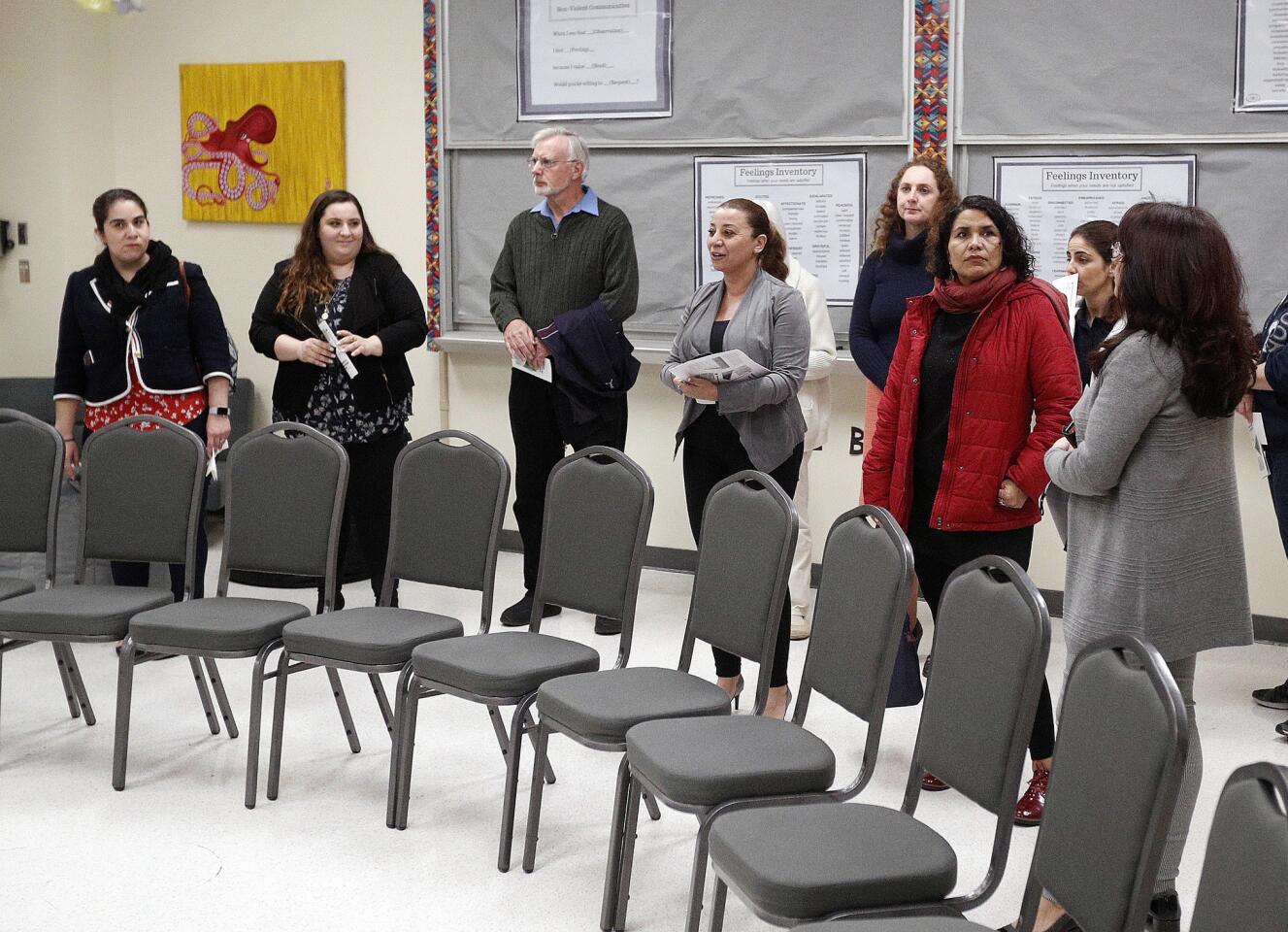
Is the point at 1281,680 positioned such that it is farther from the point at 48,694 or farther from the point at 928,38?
the point at 48,694

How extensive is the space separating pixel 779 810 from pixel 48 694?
9.05 feet

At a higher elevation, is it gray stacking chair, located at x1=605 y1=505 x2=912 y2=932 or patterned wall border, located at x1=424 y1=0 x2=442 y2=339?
patterned wall border, located at x1=424 y1=0 x2=442 y2=339

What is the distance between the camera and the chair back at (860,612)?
253cm

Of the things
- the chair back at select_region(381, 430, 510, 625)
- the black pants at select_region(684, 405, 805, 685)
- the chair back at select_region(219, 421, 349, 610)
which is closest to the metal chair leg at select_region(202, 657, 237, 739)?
the chair back at select_region(219, 421, 349, 610)

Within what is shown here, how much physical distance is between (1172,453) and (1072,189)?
2.71 meters

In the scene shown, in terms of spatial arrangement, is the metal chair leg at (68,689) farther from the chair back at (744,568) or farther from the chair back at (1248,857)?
the chair back at (1248,857)

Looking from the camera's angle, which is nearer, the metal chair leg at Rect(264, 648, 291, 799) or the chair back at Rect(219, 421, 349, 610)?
the metal chair leg at Rect(264, 648, 291, 799)

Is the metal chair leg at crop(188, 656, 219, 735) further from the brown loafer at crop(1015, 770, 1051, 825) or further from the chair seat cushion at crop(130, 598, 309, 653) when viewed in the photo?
the brown loafer at crop(1015, 770, 1051, 825)

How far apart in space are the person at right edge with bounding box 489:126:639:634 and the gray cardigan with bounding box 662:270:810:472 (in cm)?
95

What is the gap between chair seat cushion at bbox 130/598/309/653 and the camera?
3.47m

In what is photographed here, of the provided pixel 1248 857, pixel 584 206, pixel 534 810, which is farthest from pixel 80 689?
pixel 1248 857

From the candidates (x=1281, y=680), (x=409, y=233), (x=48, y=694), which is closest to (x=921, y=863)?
(x=1281, y=680)

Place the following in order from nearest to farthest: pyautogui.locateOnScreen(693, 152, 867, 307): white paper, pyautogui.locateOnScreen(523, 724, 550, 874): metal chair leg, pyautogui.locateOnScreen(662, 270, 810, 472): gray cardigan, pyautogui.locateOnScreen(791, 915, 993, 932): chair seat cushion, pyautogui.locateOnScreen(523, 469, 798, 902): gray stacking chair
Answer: pyautogui.locateOnScreen(791, 915, 993, 932): chair seat cushion → pyautogui.locateOnScreen(523, 469, 798, 902): gray stacking chair → pyautogui.locateOnScreen(523, 724, 550, 874): metal chair leg → pyautogui.locateOnScreen(662, 270, 810, 472): gray cardigan → pyautogui.locateOnScreen(693, 152, 867, 307): white paper

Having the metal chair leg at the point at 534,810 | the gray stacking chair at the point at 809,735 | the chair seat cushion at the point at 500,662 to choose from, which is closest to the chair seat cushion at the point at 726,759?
the gray stacking chair at the point at 809,735
